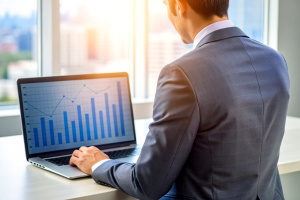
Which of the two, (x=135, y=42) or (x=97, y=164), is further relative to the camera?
(x=135, y=42)

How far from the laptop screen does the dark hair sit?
58 centimetres

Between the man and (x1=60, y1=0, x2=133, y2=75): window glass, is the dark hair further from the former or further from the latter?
(x1=60, y1=0, x2=133, y2=75): window glass

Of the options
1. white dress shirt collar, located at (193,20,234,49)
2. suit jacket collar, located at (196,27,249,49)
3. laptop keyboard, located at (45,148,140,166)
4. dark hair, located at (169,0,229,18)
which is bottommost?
laptop keyboard, located at (45,148,140,166)

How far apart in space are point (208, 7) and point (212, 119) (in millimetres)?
308

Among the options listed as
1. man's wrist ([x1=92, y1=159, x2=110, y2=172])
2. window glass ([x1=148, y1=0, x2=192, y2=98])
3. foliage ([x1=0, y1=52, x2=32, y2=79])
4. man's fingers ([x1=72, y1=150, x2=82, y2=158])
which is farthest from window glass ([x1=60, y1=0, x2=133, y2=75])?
man's wrist ([x1=92, y1=159, x2=110, y2=172])

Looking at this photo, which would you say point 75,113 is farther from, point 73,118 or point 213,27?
point 213,27

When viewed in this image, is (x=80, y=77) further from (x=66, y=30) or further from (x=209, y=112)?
(x=66, y=30)

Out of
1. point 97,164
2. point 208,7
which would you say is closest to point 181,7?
point 208,7

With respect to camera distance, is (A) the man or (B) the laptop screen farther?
(B) the laptop screen

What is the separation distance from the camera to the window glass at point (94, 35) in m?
3.13

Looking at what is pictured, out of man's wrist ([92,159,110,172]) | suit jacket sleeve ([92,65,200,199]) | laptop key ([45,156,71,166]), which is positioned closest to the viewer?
suit jacket sleeve ([92,65,200,199])

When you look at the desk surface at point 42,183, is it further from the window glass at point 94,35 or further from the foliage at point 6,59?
the window glass at point 94,35

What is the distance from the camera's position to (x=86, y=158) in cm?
140

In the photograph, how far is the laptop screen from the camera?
152 centimetres
